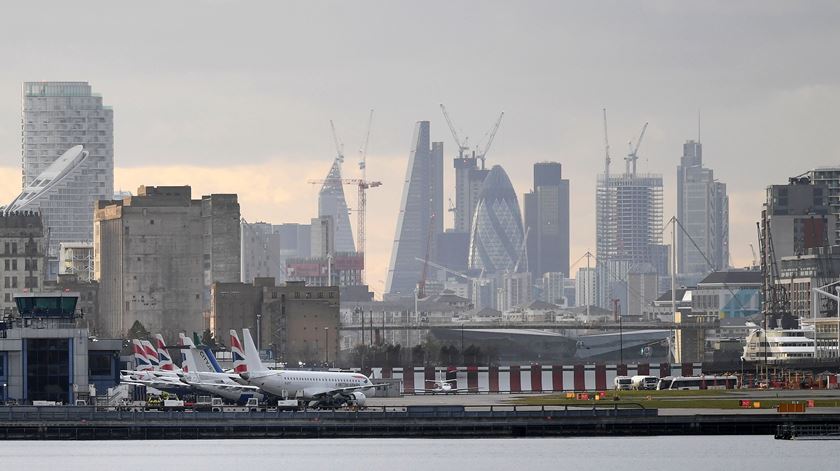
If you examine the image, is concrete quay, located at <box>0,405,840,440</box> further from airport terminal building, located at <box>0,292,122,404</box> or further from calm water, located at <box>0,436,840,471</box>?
airport terminal building, located at <box>0,292,122,404</box>

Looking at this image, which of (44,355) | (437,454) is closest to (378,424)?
(437,454)

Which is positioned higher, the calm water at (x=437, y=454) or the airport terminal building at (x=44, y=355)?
the airport terminal building at (x=44, y=355)

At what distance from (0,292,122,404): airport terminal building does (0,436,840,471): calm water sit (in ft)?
17.9

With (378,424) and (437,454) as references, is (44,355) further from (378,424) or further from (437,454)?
(437,454)

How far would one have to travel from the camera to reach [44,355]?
188m

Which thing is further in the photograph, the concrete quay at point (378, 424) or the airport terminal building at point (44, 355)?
the airport terminal building at point (44, 355)

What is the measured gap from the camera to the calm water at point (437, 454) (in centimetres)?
16025

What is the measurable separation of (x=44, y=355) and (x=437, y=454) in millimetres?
35357

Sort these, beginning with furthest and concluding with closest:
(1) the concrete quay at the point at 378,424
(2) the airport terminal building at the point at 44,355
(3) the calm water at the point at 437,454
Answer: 1. (2) the airport terminal building at the point at 44,355
2. (1) the concrete quay at the point at 378,424
3. (3) the calm water at the point at 437,454

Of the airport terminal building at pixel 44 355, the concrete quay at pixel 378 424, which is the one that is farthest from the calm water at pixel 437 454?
the airport terminal building at pixel 44 355

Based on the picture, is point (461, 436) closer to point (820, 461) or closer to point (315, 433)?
point (315, 433)

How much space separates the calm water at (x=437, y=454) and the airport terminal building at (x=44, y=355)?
5.47m

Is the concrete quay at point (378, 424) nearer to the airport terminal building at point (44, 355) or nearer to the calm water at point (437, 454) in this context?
the calm water at point (437, 454)

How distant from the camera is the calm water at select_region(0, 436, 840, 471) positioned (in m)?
160
